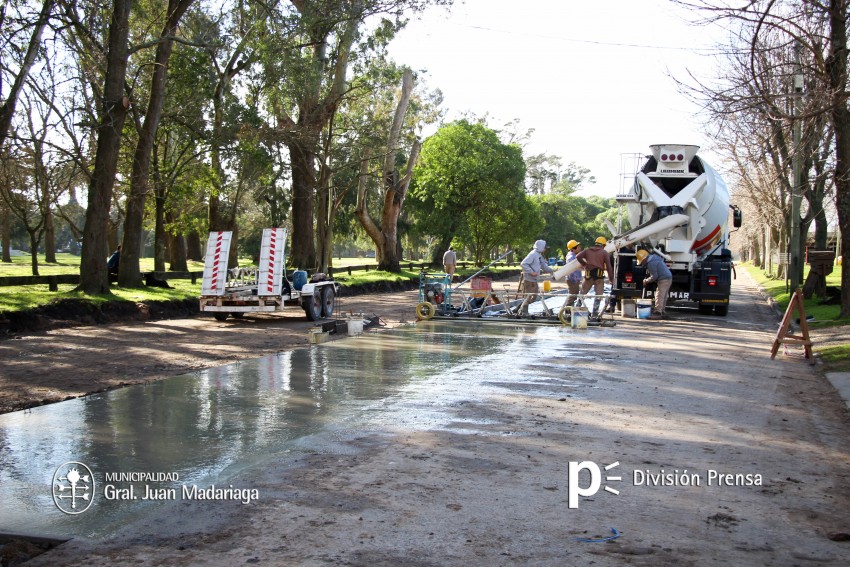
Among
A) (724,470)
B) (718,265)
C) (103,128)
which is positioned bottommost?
(724,470)

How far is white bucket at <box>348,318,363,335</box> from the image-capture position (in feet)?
54.6

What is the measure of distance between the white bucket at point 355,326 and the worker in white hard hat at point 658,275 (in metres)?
7.25

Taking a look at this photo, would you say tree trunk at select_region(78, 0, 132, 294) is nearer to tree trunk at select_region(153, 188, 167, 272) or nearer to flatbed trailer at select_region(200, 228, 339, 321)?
flatbed trailer at select_region(200, 228, 339, 321)

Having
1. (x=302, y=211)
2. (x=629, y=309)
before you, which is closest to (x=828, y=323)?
(x=629, y=309)

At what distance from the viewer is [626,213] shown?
22625 mm

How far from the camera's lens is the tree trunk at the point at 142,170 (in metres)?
23.9

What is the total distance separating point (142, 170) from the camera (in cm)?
2406

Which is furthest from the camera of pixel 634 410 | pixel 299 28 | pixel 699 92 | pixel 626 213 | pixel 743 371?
pixel 299 28

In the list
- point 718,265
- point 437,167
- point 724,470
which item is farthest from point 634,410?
point 437,167

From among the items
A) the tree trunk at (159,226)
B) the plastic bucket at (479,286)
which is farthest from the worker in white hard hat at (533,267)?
the tree trunk at (159,226)

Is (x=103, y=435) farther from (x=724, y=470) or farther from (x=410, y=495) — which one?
(x=724, y=470)

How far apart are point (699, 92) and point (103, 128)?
50.2ft

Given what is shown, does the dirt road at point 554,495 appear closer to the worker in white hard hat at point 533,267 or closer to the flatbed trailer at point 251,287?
the worker in white hard hat at point 533,267

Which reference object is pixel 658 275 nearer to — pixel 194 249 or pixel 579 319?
pixel 579 319
